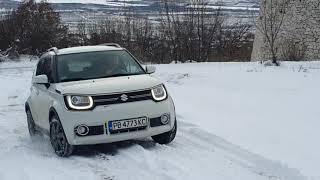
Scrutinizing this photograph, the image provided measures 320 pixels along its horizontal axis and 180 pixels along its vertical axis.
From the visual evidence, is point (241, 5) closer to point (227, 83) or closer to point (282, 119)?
point (227, 83)

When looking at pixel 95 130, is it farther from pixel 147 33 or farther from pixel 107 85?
pixel 147 33

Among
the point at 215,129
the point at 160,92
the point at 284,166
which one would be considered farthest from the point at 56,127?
the point at 284,166

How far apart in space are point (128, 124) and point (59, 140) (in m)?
1.02

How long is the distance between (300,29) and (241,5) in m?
17.8

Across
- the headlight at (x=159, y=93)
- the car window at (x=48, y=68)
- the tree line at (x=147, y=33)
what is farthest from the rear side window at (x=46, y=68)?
the tree line at (x=147, y=33)

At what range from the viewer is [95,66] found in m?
8.52

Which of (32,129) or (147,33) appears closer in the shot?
(32,129)

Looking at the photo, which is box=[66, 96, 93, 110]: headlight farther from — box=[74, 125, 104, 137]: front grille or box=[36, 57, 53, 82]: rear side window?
box=[36, 57, 53, 82]: rear side window

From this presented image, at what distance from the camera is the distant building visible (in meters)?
23.6

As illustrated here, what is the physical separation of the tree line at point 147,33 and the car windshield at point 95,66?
20341 millimetres

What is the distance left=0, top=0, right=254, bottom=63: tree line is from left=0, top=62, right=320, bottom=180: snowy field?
1773cm

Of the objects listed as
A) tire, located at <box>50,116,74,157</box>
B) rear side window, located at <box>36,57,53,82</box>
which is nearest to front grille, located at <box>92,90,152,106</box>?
tire, located at <box>50,116,74,157</box>

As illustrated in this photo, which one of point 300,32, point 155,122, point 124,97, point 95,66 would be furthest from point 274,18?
point 124,97

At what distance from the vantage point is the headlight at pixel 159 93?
7.73m
